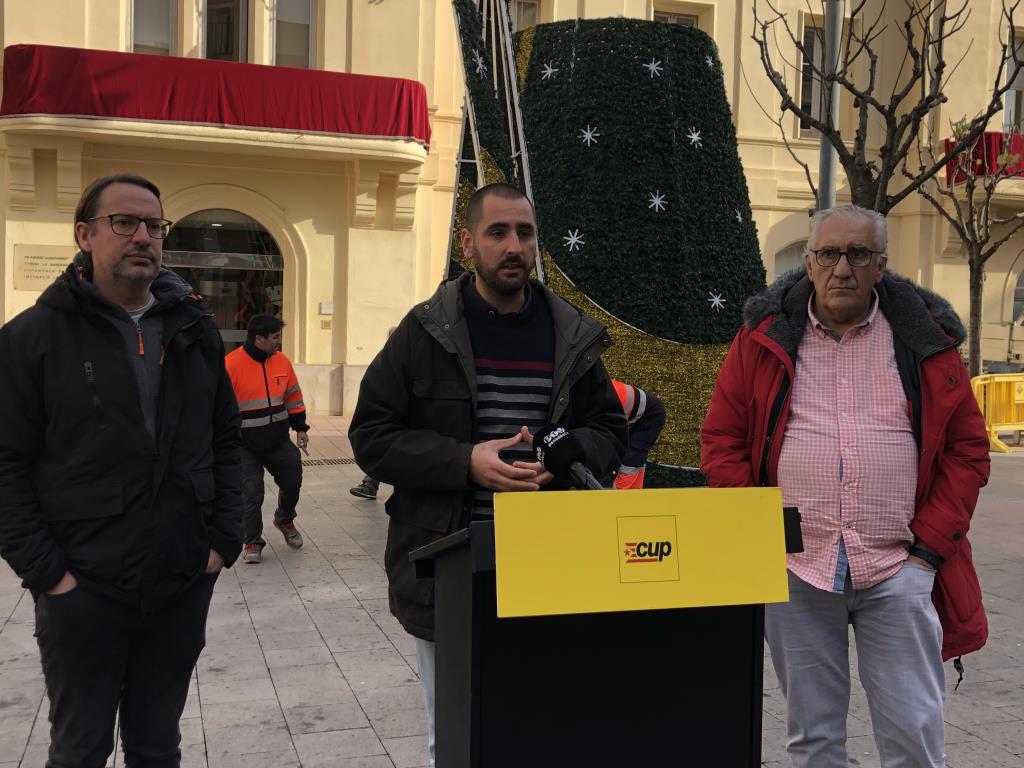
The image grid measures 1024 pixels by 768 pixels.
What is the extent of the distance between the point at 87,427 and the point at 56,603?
455 millimetres

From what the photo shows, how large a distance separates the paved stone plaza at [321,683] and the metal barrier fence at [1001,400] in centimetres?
890

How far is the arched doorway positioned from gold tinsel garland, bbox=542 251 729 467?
11166 mm

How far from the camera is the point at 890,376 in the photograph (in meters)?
2.87

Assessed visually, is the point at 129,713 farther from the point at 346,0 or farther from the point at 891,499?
the point at 346,0

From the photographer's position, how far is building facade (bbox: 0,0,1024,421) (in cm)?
1560

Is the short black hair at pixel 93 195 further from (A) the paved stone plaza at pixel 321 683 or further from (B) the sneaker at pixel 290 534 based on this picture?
(B) the sneaker at pixel 290 534

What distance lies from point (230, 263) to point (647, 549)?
16.0 meters

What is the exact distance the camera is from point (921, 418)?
2836 millimetres

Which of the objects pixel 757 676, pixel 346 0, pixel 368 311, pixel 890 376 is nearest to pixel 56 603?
pixel 757 676

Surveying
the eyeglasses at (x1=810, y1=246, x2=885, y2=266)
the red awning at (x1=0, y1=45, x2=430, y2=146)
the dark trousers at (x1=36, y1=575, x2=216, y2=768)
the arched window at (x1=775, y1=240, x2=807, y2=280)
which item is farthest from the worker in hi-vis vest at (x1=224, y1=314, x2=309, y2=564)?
the arched window at (x1=775, y1=240, x2=807, y2=280)

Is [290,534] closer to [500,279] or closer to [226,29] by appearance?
[500,279]

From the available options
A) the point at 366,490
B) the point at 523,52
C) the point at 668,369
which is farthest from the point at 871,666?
the point at 366,490

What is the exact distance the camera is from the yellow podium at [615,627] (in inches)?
72.6

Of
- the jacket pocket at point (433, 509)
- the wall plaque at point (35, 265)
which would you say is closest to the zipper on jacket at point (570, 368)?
the jacket pocket at point (433, 509)
